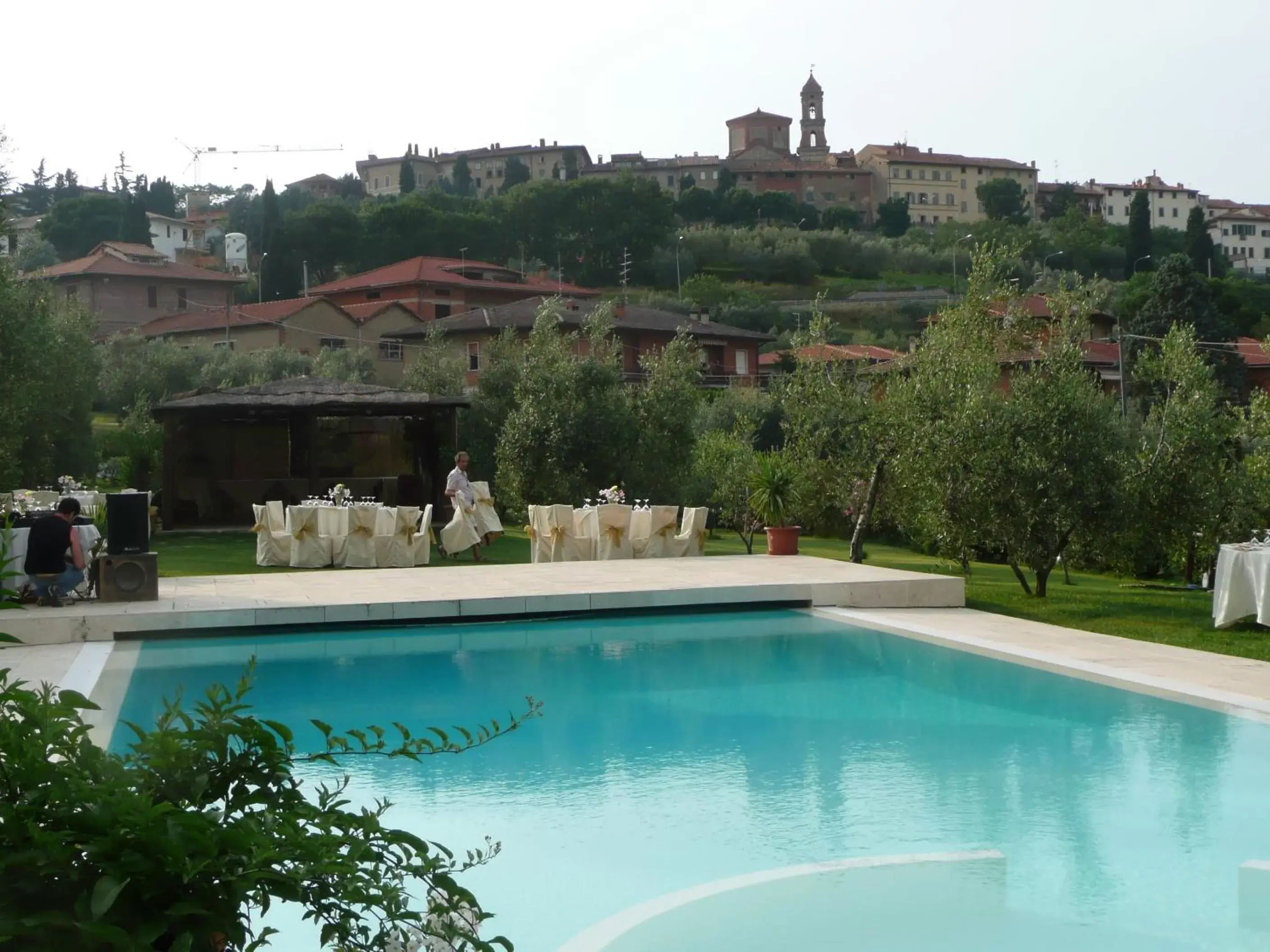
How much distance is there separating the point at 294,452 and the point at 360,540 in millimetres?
8237

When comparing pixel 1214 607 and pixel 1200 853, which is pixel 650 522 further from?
pixel 1200 853

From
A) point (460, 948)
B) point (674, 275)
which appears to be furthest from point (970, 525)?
point (674, 275)

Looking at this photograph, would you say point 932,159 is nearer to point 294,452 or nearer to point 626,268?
point 626,268

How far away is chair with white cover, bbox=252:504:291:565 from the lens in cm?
1759

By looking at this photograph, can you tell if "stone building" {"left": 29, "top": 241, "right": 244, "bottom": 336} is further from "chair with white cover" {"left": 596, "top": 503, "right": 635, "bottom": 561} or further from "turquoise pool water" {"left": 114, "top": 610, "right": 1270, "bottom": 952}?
"turquoise pool water" {"left": 114, "top": 610, "right": 1270, "bottom": 952}

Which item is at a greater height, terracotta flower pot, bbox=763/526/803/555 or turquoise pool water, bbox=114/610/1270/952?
terracotta flower pot, bbox=763/526/803/555

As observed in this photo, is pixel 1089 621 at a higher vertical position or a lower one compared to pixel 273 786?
lower

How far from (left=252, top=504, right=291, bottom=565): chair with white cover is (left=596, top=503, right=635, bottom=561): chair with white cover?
413 centimetres

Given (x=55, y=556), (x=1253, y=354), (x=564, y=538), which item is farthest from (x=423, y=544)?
(x=1253, y=354)

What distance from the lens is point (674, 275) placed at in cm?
8675

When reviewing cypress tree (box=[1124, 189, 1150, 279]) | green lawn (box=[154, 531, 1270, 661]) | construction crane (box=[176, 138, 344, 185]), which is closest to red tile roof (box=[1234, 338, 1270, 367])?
cypress tree (box=[1124, 189, 1150, 279])

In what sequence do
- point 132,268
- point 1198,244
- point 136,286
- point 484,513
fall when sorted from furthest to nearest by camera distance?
point 1198,244
point 136,286
point 132,268
point 484,513

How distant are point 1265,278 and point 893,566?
101 meters

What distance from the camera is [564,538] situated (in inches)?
696
